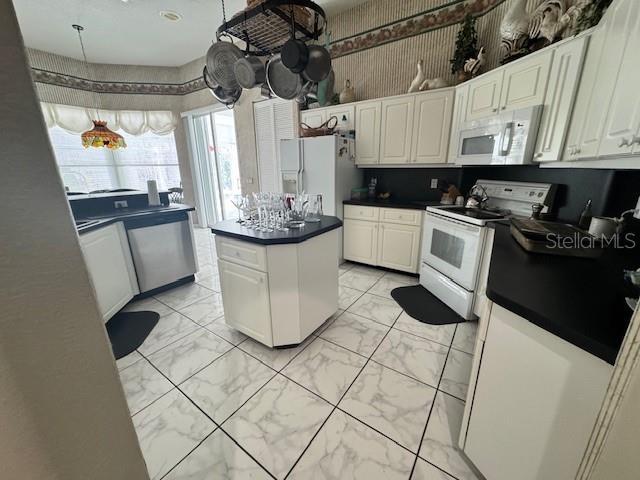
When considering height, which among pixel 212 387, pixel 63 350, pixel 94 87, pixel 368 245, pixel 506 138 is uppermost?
pixel 94 87

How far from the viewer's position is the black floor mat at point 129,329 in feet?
6.54

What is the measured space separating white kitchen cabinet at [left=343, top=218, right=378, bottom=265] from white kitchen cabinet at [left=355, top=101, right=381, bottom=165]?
0.83 meters

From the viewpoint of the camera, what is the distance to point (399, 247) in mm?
3043

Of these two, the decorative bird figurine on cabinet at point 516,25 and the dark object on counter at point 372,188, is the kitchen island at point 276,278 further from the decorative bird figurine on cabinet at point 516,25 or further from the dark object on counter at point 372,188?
the decorative bird figurine on cabinet at point 516,25

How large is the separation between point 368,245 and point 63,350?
302 cm

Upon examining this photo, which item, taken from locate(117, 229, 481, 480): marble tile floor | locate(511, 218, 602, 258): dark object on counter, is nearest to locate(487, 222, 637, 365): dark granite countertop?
locate(511, 218, 602, 258): dark object on counter

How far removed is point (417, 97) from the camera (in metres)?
2.81

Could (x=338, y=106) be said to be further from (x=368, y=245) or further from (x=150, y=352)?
(x=150, y=352)

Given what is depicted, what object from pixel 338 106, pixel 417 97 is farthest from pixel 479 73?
pixel 338 106

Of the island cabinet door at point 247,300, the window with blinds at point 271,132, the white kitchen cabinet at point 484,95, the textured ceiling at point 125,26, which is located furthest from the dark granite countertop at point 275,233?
the textured ceiling at point 125,26

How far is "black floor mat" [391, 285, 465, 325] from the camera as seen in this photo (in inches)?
89.3

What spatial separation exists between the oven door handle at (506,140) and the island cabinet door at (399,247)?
1077 millimetres

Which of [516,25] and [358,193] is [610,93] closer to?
[516,25]

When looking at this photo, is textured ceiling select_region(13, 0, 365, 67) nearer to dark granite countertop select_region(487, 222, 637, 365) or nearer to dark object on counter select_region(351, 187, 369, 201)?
dark object on counter select_region(351, 187, 369, 201)
